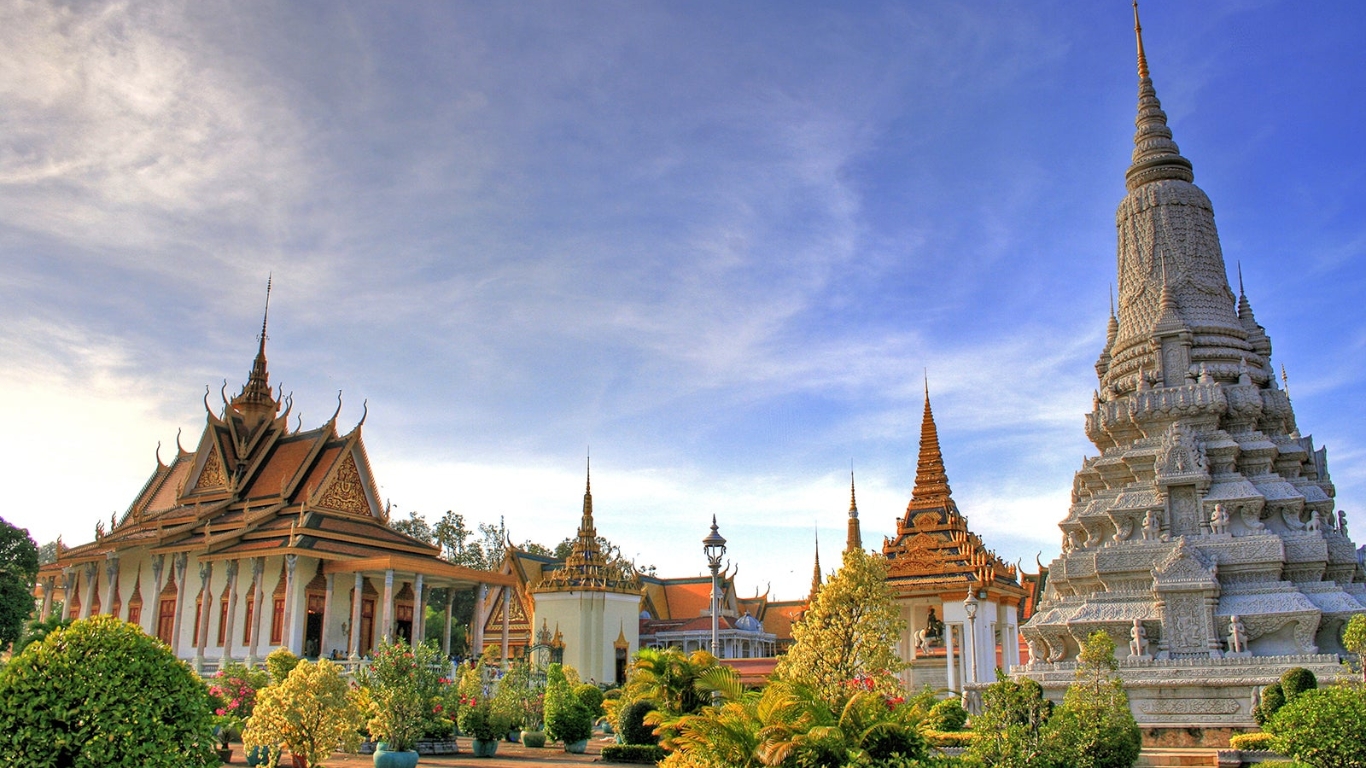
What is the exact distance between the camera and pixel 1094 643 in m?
14.1

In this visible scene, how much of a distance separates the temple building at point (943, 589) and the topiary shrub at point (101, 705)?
23.7 meters

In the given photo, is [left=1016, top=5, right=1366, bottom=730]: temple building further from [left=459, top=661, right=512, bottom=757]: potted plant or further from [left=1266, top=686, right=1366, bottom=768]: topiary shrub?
[left=459, top=661, right=512, bottom=757]: potted plant

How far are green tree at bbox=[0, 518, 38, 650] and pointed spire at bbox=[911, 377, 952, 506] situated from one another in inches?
1051

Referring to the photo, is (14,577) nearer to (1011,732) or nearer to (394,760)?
(394,760)

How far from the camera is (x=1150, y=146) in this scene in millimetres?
24672

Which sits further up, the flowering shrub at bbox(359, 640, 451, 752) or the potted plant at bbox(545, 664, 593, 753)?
the flowering shrub at bbox(359, 640, 451, 752)

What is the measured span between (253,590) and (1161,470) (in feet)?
81.7

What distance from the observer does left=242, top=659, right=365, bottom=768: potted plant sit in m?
13.0

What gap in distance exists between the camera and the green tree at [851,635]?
15.2 m

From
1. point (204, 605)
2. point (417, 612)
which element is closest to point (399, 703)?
point (417, 612)

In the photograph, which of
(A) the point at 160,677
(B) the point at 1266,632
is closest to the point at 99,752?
(A) the point at 160,677

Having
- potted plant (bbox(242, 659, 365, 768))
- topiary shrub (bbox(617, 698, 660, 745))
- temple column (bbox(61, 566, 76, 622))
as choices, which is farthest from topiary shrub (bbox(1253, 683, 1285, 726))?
temple column (bbox(61, 566, 76, 622))

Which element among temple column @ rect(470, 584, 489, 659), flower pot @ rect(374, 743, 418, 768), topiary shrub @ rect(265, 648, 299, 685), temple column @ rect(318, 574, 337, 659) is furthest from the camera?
temple column @ rect(470, 584, 489, 659)

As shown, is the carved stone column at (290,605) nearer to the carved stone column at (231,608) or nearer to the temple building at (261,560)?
the temple building at (261,560)
